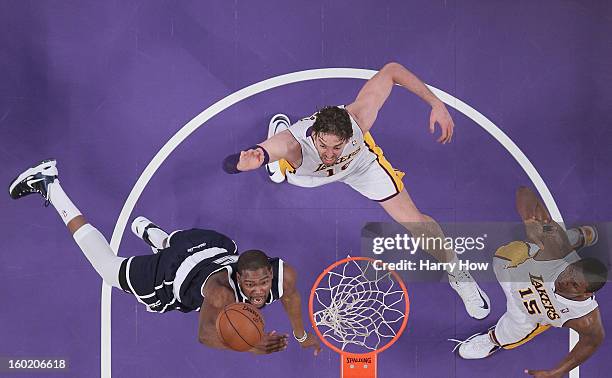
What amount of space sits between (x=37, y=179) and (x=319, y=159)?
1991 millimetres

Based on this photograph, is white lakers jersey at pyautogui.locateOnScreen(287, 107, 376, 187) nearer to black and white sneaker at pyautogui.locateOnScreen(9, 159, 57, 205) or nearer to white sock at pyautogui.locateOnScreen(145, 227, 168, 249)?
white sock at pyautogui.locateOnScreen(145, 227, 168, 249)

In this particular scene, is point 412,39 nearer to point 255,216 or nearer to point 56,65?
point 255,216

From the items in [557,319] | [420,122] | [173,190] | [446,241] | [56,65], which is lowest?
[557,319]

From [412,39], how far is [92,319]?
3.02 meters

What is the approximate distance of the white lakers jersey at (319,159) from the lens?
4605 mm

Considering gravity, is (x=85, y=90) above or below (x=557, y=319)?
above

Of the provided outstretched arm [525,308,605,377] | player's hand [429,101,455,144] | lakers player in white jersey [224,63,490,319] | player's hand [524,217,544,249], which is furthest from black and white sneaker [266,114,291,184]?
outstretched arm [525,308,605,377]

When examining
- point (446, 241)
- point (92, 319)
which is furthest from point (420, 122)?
point (92, 319)

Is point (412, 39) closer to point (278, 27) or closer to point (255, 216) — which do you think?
point (278, 27)

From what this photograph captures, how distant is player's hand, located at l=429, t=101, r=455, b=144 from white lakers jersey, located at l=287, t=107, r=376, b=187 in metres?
0.48

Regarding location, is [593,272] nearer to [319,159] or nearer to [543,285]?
[543,285]

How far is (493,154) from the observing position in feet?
15.6

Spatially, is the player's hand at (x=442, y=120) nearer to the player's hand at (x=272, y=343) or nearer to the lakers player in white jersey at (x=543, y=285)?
the lakers player in white jersey at (x=543, y=285)

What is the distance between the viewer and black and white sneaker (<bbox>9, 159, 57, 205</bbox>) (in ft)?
15.4
